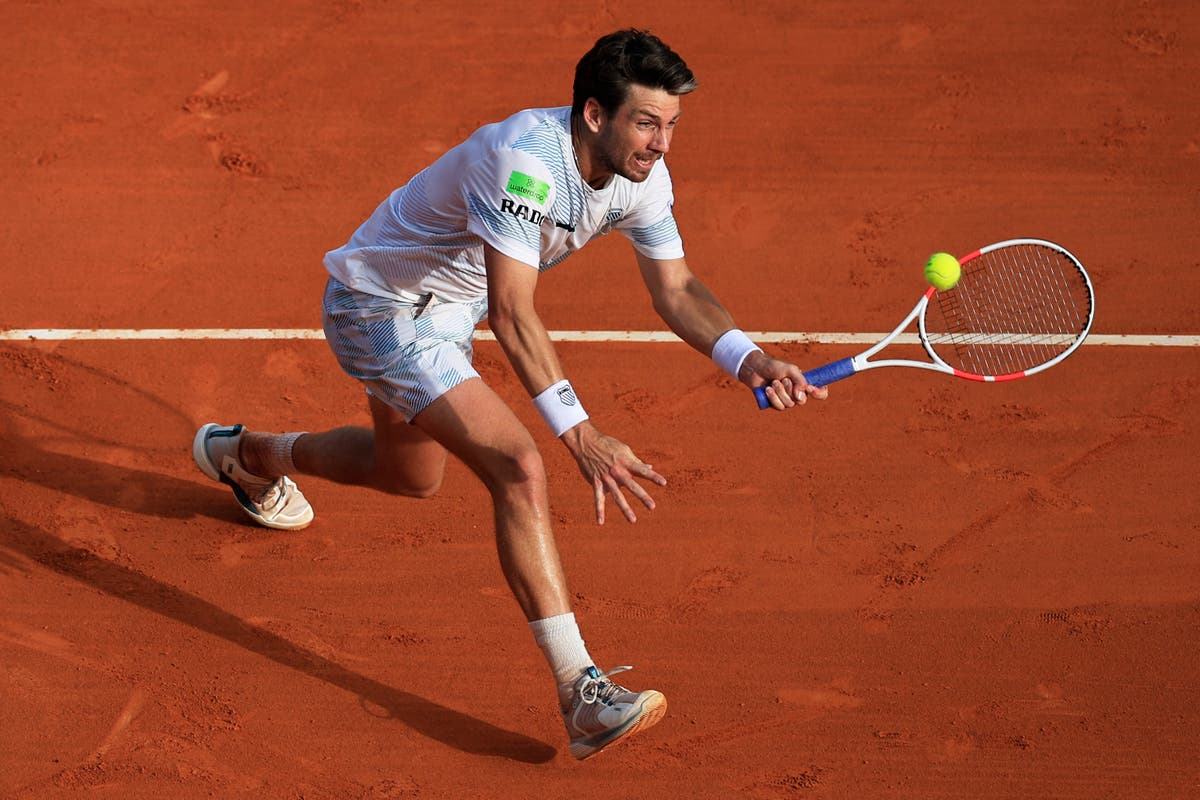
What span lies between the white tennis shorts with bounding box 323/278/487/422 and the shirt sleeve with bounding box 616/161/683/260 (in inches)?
24.8

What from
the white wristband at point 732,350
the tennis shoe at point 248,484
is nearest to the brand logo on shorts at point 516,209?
the white wristband at point 732,350

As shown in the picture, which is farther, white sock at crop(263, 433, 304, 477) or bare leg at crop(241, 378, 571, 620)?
white sock at crop(263, 433, 304, 477)

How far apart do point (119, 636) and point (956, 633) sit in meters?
3.25

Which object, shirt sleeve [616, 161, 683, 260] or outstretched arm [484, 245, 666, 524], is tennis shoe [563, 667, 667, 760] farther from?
shirt sleeve [616, 161, 683, 260]

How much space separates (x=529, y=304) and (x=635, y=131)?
639mm

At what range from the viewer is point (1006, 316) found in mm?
6641

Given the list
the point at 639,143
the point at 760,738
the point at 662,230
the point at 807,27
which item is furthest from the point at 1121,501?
the point at 807,27

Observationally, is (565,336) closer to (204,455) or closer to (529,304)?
(204,455)

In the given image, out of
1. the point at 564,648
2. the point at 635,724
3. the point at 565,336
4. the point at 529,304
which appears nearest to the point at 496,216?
the point at 529,304

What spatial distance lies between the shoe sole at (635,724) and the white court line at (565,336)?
2866 mm

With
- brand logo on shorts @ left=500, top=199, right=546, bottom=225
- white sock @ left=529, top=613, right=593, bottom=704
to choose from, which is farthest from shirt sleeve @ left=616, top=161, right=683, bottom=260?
white sock @ left=529, top=613, right=593, bottom=704

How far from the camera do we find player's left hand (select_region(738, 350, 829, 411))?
4.50 metres

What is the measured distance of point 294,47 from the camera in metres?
8.62

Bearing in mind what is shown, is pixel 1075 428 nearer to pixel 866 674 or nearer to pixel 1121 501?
pixel 1121 501
